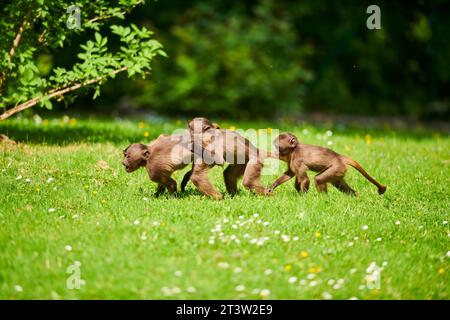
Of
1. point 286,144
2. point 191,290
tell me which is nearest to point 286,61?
point 286,144

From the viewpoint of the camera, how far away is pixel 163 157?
6793 millimetres

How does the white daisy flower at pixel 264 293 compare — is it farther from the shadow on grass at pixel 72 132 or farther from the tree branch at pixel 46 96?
the shadow on grass at pixel 72 132

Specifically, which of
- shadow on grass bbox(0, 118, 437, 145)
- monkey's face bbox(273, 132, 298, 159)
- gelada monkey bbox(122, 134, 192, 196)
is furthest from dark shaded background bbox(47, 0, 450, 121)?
gelada monkey bbox(122, 134, 192, 196)

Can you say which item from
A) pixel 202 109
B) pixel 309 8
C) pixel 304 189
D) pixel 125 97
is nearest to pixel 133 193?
pixel 304 189

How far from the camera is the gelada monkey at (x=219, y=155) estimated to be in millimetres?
6809

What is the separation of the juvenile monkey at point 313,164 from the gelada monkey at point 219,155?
0.32m

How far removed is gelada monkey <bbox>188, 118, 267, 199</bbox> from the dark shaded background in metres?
7.35

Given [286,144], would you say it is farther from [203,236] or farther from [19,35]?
[19,35]

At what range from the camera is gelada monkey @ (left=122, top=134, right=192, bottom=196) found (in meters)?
6.79

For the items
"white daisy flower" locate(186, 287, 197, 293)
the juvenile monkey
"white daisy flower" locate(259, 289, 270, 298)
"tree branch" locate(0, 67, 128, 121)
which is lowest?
"white daisy flower" locate(259, 289, 270, 298)

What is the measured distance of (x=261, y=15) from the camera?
583 inches

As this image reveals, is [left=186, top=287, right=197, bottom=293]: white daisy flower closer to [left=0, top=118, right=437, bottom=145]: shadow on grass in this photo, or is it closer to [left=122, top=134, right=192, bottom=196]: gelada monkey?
[left=122, top=134, right=192, bottom=196]: gelada monkey

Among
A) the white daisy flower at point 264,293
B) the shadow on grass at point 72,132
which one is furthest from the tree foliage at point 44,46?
the white daisy flower at point 264,293

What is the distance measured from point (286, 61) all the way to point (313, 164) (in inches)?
313
